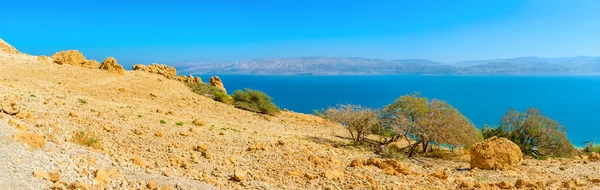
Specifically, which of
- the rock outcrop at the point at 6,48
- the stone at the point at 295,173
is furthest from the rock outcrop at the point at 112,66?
the stone at the point at 295,173

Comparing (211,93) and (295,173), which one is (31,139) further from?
(211,93)

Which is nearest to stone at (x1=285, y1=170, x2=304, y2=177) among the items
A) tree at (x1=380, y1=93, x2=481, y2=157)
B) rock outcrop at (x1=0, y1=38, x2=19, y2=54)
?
tree at (x1=380, y1=93, x2=481, y2=157)

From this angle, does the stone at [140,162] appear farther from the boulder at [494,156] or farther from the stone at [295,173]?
the boulder at [494,156]

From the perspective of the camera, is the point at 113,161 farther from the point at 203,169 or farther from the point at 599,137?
the point at 599,137

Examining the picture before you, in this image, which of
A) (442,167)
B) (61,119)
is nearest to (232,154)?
(61,119)

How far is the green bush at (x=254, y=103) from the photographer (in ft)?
97.7

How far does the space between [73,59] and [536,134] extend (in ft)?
118

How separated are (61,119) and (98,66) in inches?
898

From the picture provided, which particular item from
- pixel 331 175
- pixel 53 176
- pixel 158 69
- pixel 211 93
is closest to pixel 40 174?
pixel 53 176

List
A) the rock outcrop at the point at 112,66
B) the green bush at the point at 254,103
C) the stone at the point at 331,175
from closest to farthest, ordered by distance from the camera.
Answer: the stone at the point at 331,175 < the green bush at the point at 254,103 < the rock outcrop at the point at 112,66

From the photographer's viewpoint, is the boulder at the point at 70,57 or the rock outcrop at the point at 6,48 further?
the rock outcrop at the point at 6,48

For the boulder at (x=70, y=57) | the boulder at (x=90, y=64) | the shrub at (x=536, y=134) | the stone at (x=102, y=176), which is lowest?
the shrub at (x=536, y=134)

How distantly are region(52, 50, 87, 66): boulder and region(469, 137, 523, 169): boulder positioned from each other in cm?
3212

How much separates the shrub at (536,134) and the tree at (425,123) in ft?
16.1
